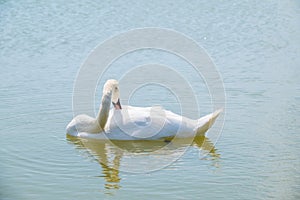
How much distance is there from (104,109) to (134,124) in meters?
0.47

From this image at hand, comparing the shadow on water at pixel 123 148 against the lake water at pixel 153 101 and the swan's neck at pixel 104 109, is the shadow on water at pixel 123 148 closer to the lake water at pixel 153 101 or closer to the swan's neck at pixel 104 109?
the lake water at pixel 153 101

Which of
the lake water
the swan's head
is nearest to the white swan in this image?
the swan's head

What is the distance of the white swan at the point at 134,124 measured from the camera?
821 cm

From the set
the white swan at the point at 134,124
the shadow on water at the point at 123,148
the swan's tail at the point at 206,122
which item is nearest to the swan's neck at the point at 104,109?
the white swan at the point at 134,124

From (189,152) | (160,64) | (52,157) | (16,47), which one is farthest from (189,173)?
(16,47)

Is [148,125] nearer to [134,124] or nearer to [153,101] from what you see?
[134,124]

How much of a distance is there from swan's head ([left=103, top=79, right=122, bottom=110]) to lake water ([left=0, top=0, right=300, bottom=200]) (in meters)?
0.67

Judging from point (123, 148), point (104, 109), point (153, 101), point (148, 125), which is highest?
point (153, 101)

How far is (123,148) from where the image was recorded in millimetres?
8062

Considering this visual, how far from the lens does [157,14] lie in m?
15.5

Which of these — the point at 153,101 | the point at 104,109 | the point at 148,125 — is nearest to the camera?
the point at 148,125

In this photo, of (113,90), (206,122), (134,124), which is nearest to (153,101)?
(113,90)

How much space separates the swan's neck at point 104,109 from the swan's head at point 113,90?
0.06 meters

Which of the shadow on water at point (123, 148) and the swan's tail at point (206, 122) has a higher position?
the swan's tail at point (206, 122)
